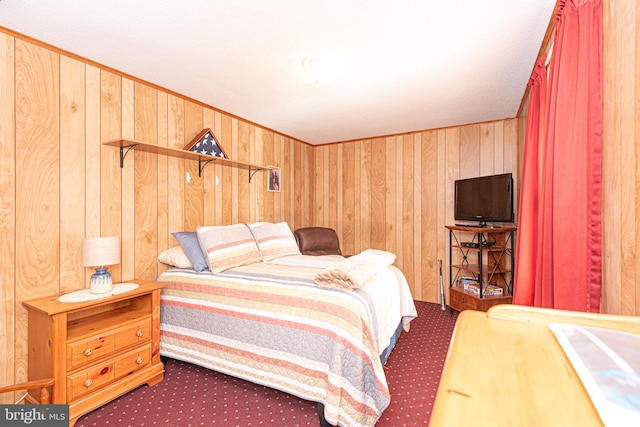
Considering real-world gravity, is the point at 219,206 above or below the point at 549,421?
above

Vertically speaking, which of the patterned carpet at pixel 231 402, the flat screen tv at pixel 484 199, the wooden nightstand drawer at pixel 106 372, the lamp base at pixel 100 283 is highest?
the flat screen tv at pixel 484 199

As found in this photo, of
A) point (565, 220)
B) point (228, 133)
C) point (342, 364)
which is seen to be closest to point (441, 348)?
point (342, 364)

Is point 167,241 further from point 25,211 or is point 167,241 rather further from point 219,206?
point 25,211

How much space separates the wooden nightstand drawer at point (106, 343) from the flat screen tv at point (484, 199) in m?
3.48

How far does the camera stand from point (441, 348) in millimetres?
2650

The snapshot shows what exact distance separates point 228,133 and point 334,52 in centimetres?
177

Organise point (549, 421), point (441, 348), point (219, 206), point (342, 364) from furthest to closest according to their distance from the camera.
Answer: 1. point (219, 206)
2. point (441, 348)
3. point (342, 364)
4. point (549, 421)

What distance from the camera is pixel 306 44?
6.56 ft

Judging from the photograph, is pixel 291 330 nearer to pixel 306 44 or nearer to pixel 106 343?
pixel 106 343

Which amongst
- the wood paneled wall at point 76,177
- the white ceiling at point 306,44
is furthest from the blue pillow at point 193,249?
the white ceiling at point 306,44

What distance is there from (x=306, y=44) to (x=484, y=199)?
2672mm

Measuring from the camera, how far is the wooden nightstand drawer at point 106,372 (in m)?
1.72

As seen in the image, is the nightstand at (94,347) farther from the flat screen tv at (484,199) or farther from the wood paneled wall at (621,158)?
the flat screen tv at (484,199)

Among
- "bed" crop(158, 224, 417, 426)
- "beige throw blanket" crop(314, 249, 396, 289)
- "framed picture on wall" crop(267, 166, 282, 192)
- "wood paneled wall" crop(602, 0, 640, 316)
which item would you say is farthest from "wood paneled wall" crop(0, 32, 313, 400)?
"wood paneled wall" crop(602, 0, 640, 316)
